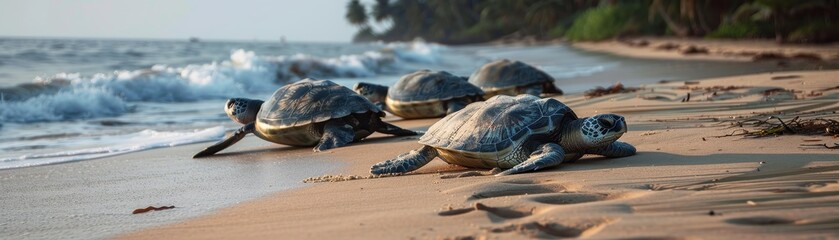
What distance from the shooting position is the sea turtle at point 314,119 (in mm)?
8430

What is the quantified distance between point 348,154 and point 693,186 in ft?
12.4

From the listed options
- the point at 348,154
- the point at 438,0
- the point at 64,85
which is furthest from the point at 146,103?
the point at 438,0

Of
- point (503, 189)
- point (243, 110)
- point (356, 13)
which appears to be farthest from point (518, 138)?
point (356, 13)

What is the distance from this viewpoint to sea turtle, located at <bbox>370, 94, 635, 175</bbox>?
18.6 feet

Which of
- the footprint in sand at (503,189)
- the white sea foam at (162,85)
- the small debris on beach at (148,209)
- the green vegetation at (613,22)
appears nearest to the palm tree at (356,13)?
the green vegetation at (613,22)

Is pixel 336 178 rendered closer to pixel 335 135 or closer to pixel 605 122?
pixel 605 122

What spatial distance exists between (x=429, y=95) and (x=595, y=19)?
148 ft

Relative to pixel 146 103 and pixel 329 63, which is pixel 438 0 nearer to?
pixel 329 63

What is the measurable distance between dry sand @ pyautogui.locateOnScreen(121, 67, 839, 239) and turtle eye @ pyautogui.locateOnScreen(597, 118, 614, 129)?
0.24 meters

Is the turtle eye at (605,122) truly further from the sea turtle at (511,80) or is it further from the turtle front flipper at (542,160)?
the sea turtle at (511,80)

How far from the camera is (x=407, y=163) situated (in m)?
6.02

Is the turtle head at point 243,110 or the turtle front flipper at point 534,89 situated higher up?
the turtle head at point 243,110

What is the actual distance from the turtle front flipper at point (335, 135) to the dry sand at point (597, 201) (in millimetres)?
1214

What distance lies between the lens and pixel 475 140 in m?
5.79
